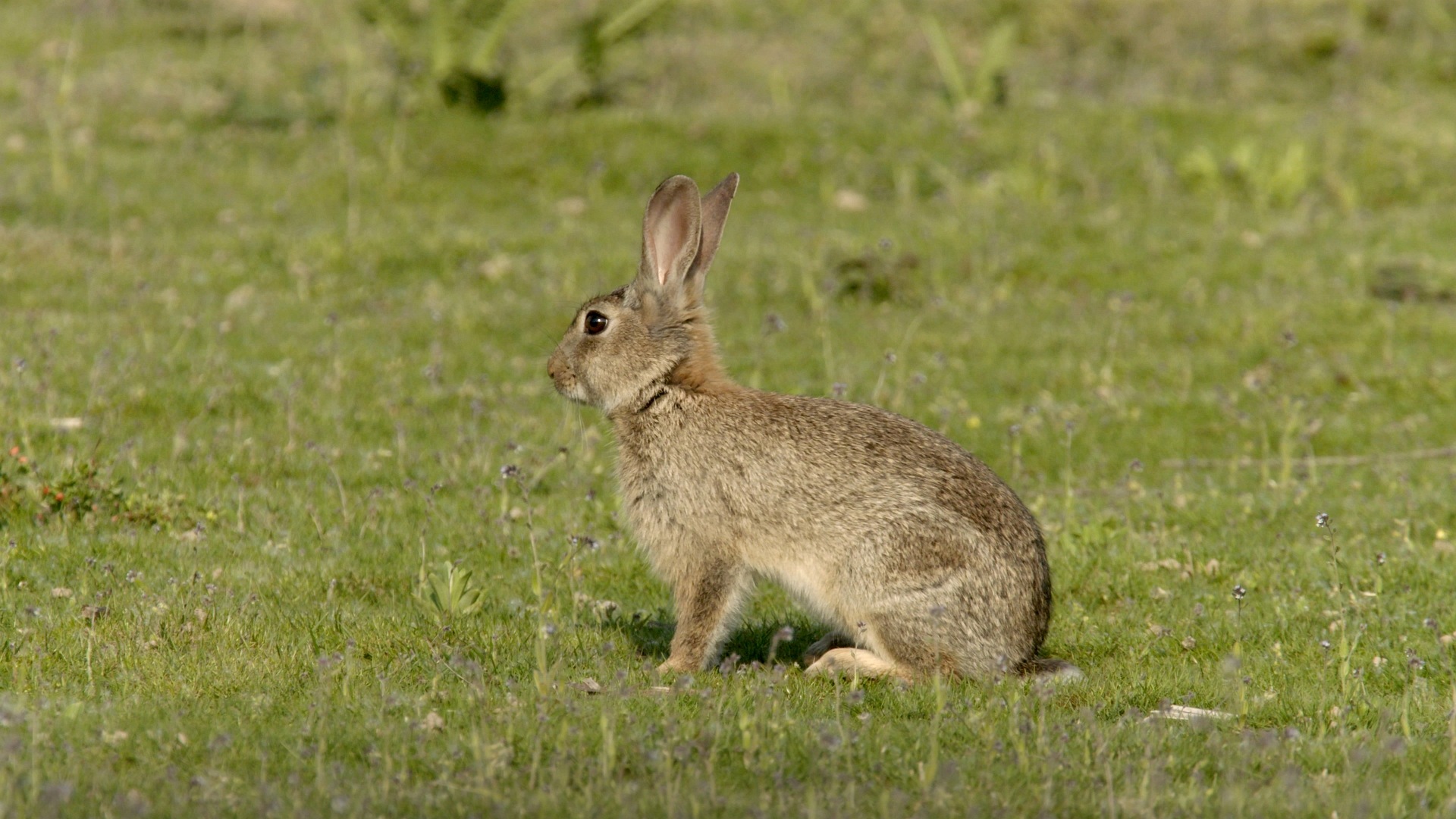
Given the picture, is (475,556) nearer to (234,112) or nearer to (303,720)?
(303,720)

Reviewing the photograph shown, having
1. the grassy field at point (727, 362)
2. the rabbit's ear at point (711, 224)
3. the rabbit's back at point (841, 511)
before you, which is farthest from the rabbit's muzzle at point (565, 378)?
the grassy field at point (727, 362)

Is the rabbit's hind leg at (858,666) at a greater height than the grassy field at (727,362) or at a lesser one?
lesser

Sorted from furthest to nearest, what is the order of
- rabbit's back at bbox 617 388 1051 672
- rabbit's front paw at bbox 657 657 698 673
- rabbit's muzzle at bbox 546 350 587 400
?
rabbit's muzzle at bbox 546 350 587 400 < rabbit's front paw at bbox 657 657 698 673 < rabbit's back at bbox 617 388 1051 672

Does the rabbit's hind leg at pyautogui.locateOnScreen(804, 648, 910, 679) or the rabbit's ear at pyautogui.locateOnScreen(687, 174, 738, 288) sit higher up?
the rabbit's ear at pyautogui.locateOnScreen(687, 174, 738, 288)

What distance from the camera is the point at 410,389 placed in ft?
38.3

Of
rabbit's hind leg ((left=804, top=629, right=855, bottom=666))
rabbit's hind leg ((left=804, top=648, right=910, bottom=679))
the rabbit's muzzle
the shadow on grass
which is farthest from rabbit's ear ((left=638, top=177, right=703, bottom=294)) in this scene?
rabbit's hind leg ((left=804, top=648, right=910, bottom=679))

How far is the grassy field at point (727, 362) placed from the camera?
5590 millimetres

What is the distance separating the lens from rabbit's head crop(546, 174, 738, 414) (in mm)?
7516

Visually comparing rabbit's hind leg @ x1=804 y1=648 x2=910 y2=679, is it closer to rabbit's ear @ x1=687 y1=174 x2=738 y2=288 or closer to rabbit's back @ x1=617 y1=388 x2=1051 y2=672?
rabbit's back @ x1=617 y1=388 x2=1051 y2=672

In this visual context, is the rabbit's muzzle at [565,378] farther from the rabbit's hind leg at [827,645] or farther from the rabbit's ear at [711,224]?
the rabbit's hind leg at [827,645]

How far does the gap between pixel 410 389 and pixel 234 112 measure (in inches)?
355

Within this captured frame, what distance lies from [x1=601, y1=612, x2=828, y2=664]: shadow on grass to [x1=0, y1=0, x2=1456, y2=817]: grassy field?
0.04 metres

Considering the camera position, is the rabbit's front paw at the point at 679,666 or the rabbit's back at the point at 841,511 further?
the rabbit's front paw at the point at 679,666

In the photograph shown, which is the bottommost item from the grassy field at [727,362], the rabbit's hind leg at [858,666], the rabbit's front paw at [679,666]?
the rabbit's front paw at [679,666]
